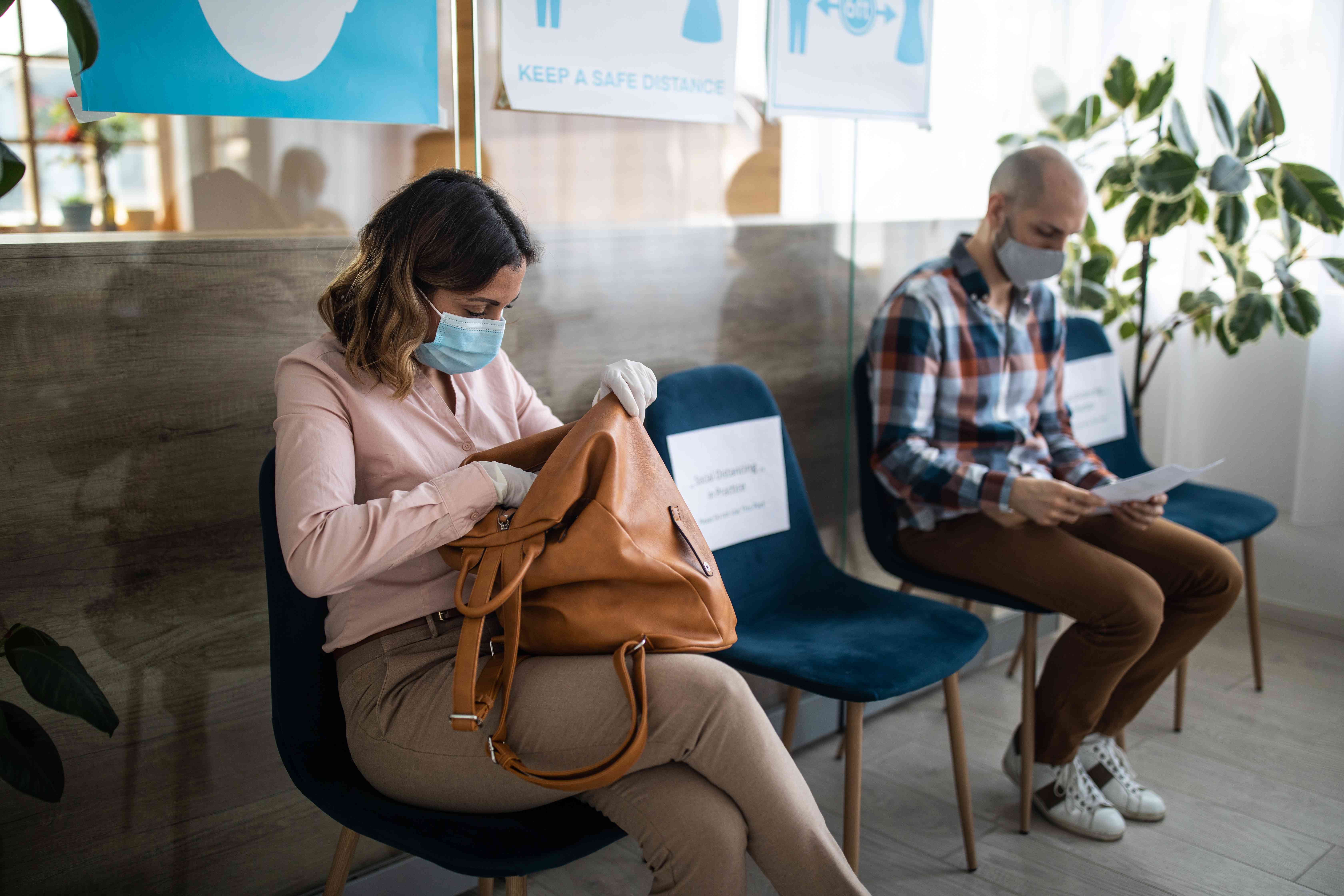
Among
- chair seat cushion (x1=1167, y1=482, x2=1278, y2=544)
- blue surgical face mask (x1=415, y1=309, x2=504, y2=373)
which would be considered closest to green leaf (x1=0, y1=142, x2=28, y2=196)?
blue surgical face mask (x1=415, y1=309, x2=504, y2=373)

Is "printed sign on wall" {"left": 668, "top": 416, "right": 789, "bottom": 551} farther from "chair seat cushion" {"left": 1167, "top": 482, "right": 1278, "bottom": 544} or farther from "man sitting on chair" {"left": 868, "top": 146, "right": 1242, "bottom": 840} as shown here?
"chair seat cushion" {"left": 1167, "top": 482, "right": 1278, "bottom": 544}

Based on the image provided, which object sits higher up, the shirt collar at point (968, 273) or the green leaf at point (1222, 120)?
the green leaf at point (1222, 120)

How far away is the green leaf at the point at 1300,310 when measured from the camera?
273 cm

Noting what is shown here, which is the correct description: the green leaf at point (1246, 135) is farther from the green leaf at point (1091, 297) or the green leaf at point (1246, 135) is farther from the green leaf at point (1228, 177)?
the green leaf at point (1091, 297)

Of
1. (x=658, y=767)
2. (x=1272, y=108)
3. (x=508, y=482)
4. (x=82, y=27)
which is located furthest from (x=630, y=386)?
(x=1272, y=108)

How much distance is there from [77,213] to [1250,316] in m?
2.69

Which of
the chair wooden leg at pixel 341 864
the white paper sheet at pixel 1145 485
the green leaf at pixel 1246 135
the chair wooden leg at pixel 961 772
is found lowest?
the chair wooden leg at pixel 961 772

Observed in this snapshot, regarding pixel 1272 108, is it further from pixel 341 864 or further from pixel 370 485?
pixel 341 864

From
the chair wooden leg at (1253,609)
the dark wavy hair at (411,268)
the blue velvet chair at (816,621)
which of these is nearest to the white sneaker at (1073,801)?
the blue velvet chair at (816,621)

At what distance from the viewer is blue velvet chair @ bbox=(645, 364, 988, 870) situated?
1.68 metres

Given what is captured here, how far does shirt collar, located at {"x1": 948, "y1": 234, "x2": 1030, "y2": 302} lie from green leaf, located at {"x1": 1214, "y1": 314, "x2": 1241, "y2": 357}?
100cm

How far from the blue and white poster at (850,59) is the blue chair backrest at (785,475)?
0.58 metres

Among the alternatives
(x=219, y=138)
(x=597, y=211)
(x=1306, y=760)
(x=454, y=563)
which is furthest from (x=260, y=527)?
(x=1306, y=760)

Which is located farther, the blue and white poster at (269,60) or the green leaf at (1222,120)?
the green leaf at (1222,120)
